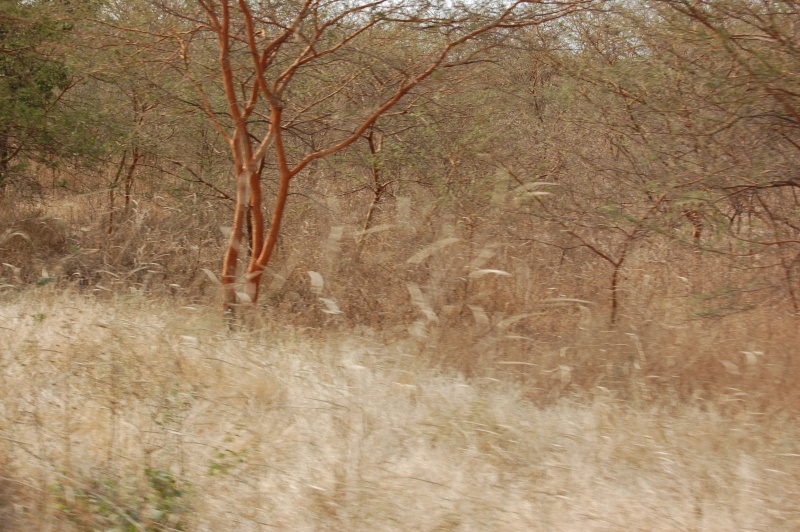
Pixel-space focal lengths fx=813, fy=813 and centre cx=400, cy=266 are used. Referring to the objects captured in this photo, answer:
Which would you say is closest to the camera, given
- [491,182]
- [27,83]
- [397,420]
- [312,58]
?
[397,420]

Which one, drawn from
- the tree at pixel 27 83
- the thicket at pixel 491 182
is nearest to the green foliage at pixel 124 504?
the thicket at pixel 491 182

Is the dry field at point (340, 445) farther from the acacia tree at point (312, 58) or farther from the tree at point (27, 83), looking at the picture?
the tree at point (27, 83)

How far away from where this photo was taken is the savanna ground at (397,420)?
126 inches

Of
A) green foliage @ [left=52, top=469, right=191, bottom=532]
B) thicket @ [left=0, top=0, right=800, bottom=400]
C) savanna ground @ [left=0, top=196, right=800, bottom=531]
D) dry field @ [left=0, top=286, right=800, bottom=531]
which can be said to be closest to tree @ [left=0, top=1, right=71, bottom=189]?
thicket @ [left=0, top=0, right=800, bottom=400]

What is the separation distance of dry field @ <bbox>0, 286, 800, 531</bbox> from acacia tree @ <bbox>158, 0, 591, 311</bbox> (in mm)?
1251

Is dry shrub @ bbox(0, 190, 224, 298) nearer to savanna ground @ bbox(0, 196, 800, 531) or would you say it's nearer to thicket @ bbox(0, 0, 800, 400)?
thicket @ bbox(0, 0, 800, 400)

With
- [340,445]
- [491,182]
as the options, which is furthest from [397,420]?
[491,182]

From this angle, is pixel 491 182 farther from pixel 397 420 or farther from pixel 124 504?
pixel 124 504

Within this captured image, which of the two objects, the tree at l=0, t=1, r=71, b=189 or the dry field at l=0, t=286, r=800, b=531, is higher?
the tree at l=0, t=1, r=71, b=189

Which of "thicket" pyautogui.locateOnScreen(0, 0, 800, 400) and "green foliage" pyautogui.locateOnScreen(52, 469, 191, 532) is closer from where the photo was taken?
"green foliage" pyautogui.locateOnScreen(52, 469, 191, 532)

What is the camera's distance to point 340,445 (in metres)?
3.81

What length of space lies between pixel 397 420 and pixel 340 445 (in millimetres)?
447

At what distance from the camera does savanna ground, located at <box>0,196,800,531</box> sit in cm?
321

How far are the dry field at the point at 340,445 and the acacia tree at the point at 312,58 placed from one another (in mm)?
1251
